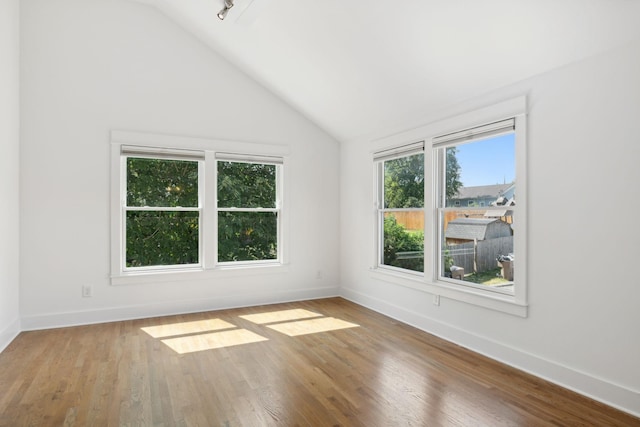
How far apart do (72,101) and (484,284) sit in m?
4.67

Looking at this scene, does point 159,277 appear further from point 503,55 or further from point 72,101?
point 503,55

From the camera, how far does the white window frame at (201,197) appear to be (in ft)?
14.4

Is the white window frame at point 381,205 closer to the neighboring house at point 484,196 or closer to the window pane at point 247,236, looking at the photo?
the neighboring house at point 484,196

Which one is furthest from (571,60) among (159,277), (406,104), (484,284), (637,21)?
(159,277)

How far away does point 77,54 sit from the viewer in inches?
167

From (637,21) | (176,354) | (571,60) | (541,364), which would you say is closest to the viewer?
(637,21)

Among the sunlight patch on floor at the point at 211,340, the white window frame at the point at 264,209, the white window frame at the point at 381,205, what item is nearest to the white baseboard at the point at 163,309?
the white window frame at the point at 264,209

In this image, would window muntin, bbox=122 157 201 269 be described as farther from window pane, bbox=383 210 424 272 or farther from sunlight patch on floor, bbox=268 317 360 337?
window pane, bbox=383 210 424 272

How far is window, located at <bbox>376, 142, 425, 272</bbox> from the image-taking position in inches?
168

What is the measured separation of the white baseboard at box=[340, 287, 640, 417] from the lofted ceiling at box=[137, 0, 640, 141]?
2.17 metres

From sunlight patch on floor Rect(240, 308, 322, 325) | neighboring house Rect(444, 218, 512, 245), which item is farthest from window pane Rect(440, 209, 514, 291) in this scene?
sunlight patch on floor Rect(240, 308, 322, 325)

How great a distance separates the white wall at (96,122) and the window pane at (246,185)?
1.30ft

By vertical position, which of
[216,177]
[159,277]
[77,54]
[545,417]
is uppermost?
[77,54]

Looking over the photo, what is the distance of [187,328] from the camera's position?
161 inches
